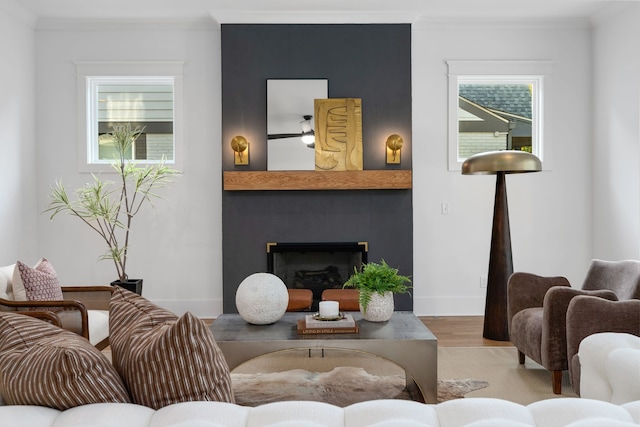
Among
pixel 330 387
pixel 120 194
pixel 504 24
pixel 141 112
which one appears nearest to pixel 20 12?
pixel 141 112

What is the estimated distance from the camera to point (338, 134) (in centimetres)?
555

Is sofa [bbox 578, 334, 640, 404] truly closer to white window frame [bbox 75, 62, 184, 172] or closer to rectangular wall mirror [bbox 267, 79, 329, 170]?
rectangular wall mirror [bbox 267, 79, 329, 170]

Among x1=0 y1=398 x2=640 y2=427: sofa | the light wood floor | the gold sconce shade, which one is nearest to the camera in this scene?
x1=0 y1=398 x2=640 y2=427: sofa

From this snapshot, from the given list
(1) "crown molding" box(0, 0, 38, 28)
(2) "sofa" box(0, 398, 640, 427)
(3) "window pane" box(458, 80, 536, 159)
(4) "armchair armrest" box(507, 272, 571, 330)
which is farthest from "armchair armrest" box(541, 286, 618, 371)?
(1) "crown molding" box(0, 0, 38, 28)

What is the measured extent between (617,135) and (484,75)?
1.33 m

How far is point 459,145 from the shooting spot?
19.5 feet

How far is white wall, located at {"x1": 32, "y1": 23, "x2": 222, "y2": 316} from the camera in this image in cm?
576

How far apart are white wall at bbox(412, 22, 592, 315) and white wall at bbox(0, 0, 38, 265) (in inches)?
144

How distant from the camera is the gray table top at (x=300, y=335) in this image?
9.86 ft

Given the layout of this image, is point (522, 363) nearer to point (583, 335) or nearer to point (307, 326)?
point (583, 335)

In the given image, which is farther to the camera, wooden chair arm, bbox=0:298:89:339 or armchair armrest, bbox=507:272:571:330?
armchair armrest, bbox=507:272:571:330

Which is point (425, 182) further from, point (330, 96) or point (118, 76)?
point (118, 76)

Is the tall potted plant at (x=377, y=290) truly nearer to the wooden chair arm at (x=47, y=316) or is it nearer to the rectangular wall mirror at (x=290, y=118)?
the wooden chair arm at (x=47, y=316)

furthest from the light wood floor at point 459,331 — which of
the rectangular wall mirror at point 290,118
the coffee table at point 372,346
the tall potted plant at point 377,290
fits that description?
the rectangular wall mirror at point 290,118
